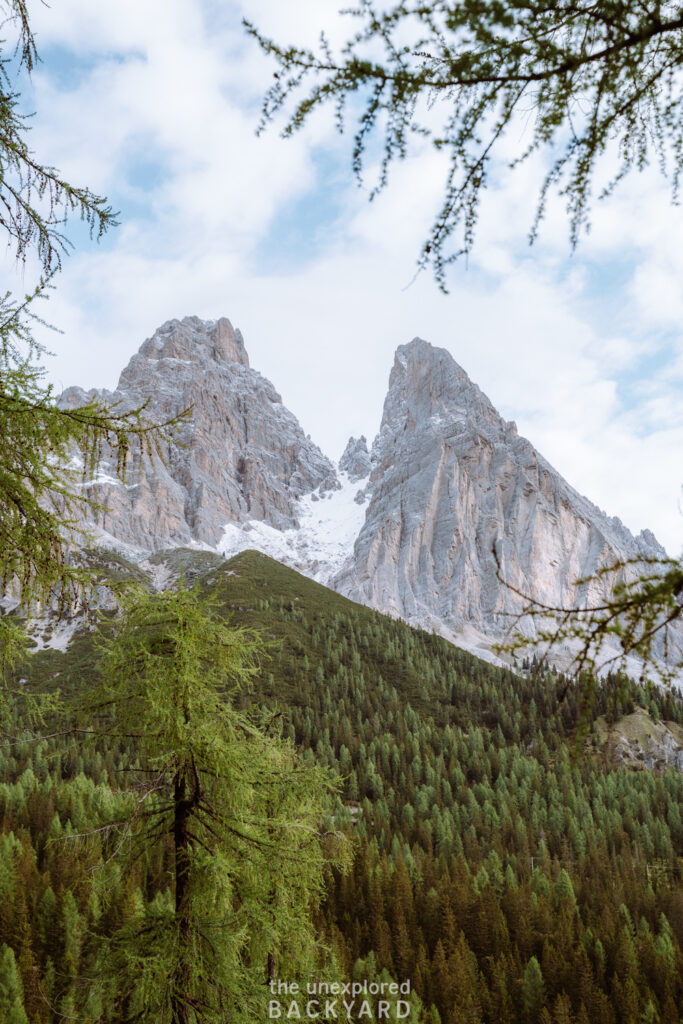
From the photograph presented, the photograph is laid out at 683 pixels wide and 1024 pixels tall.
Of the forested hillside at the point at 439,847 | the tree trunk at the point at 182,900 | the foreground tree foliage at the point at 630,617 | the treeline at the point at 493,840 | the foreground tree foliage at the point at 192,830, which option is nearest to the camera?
the foreground tree foliage at the point at 630,617

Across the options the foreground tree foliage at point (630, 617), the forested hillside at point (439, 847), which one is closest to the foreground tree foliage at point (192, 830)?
the forested hillside at point (439, 847)

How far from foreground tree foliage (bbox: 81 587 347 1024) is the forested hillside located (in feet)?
1.45

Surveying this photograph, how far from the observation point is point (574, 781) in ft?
267

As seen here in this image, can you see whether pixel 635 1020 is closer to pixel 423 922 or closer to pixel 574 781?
pixel 423 922

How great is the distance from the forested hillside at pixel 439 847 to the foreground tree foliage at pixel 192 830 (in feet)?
1.45

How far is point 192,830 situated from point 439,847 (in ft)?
217

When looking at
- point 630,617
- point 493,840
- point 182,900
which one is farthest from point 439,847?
point 630,617

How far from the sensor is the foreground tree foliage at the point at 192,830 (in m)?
7.36

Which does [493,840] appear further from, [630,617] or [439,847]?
[630,617]

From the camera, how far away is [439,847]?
65.2 metres

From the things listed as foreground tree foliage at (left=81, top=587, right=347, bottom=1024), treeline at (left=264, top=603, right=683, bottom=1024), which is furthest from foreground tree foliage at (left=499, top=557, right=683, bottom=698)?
foreground tree foliage at (left=81, top=587, right=347, bottom=1024)

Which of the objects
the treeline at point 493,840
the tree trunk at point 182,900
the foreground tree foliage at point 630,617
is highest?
the foreground tree foliage at point 630,617

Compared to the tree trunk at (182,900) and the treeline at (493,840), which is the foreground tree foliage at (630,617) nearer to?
the treeline at (493,840)

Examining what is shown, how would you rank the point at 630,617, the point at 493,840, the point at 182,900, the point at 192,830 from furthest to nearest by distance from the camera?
the point at 493,840 < the point at 192,830 < the point at 182,900 < the point at 630,617
